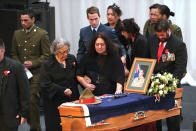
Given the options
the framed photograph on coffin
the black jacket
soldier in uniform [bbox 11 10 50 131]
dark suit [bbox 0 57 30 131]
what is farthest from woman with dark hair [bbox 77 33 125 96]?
soldier in uniform [bbox 11 10 50 131]

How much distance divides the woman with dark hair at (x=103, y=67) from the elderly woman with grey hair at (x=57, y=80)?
0.23 m

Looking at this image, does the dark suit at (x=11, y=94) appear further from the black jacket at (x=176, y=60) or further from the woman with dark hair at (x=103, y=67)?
the black jacket at (x=176, y=60)

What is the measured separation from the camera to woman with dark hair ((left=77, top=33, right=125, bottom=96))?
4.85 metres

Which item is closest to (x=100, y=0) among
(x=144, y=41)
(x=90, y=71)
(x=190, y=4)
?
(x=190, y=4)

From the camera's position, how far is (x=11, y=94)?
4.09 meters

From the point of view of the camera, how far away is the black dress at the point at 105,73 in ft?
15.9

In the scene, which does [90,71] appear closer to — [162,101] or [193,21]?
[162,101]

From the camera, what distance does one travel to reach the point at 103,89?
16.0 ft

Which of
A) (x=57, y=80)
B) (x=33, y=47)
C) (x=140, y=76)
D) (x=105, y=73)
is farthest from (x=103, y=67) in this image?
(x=33, y=47)

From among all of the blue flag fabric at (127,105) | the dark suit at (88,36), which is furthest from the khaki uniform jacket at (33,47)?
the blue flag fabric at (127,105)

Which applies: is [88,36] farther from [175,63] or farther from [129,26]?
[175,63]

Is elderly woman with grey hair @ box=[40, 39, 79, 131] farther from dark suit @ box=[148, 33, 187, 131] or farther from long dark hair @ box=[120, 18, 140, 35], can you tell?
dark suit @ box=[148, 33, 187, 131]

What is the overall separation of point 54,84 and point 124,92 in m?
0.79

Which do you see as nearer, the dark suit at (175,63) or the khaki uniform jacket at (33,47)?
the dark suit at (175,63)
